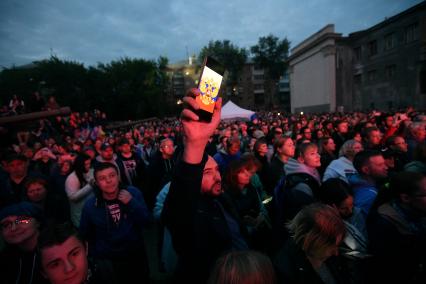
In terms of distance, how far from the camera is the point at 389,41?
2986 centimetres

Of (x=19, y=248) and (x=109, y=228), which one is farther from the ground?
(x=19, y=248)

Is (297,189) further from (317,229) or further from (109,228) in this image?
(109,228)

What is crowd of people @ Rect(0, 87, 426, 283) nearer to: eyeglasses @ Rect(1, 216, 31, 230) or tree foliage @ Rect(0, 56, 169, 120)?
eyeglasses @ Rect(1, 216, 31, 230)

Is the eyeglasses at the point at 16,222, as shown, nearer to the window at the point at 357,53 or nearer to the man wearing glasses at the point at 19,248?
the man wearing glasses at the point at 19,248

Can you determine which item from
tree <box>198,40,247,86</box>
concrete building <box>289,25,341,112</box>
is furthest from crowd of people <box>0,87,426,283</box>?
tree <box>198,40,247,86</box>

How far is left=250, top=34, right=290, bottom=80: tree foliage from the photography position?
6072 cm

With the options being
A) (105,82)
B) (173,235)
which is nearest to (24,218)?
(173,235)

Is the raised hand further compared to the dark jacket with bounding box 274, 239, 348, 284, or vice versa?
the dark jacket with bounding box 274, 239, 348, 284

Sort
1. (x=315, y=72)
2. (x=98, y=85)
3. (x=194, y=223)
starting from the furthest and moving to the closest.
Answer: (x=315, y=72) → (x=98, y=85) → (x=194, y=223)

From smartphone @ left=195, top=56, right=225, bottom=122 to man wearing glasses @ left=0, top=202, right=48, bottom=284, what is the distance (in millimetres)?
1964

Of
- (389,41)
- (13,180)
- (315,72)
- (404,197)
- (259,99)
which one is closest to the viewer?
(404,197)

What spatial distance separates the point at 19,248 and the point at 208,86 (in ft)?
7.23

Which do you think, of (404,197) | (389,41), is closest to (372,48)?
(389,41)

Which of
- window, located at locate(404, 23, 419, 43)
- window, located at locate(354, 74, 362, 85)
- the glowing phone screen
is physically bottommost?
the glowing phone screen
